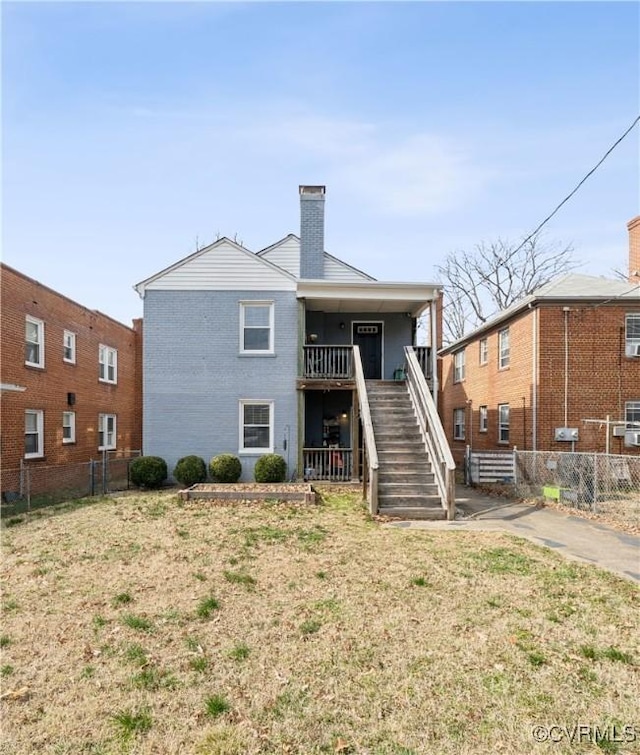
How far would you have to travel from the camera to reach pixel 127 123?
31.9ft

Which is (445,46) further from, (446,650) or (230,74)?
→ (446,650)

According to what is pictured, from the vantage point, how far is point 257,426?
13.5 meters

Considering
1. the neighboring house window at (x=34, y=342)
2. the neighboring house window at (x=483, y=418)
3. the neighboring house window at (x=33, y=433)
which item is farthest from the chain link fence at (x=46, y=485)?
the neighboring house window at (x=483, y=418)

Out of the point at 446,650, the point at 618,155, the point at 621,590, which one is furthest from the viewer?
the point at 618,155

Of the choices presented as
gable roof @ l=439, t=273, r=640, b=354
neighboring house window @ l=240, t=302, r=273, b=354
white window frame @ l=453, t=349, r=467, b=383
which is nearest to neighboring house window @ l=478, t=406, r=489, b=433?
white window frame @ l=453, t=349, r=467, b=383

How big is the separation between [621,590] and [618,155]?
7218mm

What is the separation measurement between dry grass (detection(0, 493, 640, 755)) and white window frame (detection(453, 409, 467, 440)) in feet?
48.9

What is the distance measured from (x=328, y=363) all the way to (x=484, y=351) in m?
8.52

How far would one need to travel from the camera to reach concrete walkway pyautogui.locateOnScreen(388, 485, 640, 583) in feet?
22.4

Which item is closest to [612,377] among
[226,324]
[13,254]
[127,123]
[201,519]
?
[226,324]

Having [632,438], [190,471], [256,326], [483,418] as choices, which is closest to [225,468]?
[190,471]

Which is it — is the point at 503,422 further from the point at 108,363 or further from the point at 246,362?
the point at 108,363

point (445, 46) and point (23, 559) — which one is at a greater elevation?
point (445, 46)

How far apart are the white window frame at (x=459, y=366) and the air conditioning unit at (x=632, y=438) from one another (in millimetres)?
8621
